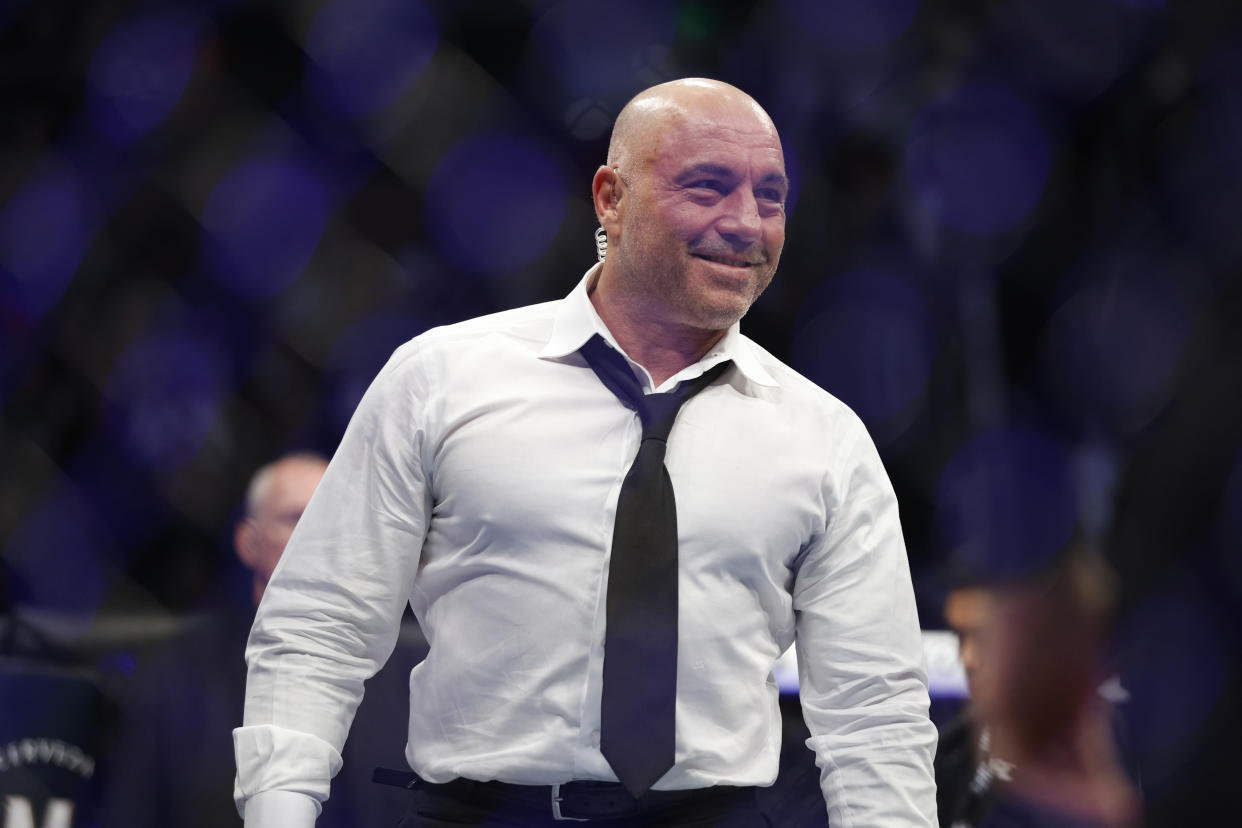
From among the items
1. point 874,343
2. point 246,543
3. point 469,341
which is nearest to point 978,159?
point 874,343

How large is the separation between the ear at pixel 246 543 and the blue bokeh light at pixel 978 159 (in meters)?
0.86

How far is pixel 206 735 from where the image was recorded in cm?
145

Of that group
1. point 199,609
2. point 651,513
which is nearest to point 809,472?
point 651,513

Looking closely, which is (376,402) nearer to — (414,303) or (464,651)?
(464,651)

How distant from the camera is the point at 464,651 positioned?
0.82 meters

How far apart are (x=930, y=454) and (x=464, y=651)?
2.40 ft

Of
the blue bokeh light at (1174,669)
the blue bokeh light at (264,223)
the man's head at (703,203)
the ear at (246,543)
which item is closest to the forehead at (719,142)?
the man's head at (703,203)

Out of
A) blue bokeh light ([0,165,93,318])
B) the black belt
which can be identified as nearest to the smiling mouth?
the black belt

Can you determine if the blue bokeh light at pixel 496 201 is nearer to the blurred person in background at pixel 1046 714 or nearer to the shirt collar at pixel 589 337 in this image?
the shirt collar at pixel 589 337

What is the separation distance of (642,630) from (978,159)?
754mm

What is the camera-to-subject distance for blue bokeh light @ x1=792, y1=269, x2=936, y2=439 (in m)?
1.33

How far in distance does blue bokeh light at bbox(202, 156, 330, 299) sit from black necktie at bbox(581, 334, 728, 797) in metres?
0.45

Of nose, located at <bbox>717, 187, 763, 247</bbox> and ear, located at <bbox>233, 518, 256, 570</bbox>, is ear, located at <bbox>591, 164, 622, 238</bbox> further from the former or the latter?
ear, located at <bbox>233, 518, 256, 570</bbox>

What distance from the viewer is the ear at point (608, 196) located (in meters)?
0.90
